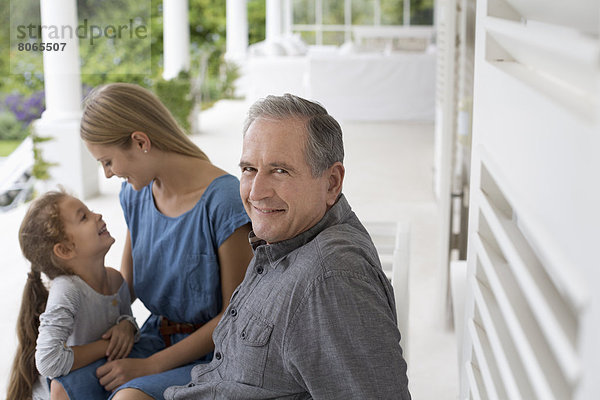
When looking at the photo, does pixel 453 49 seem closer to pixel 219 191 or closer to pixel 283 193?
pixel 219 191

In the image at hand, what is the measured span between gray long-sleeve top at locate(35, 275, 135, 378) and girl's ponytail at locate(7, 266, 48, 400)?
0.25ft

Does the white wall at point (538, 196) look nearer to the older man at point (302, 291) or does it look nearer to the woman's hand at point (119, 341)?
the older man at point (302, 291)

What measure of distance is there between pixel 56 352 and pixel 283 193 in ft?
2.88

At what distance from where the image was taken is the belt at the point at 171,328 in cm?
210

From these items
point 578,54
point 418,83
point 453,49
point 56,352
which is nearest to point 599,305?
point 578,54

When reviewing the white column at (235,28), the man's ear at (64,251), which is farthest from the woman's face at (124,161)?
the white column at (235,28)

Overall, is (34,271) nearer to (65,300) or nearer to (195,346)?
(65,300)

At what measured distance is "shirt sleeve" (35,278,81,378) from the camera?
1911 mm

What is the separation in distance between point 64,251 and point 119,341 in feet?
0.95

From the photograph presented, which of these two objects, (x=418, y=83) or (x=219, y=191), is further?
(x=418, y=83)

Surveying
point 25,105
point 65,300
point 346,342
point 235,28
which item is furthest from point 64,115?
point 25,105

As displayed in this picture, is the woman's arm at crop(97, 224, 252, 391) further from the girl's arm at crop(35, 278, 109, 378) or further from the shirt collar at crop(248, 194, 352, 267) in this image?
the shirt collar at crop(248, 194, 352, 267)

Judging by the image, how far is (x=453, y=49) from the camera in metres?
3.37

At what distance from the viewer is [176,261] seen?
202 cm
